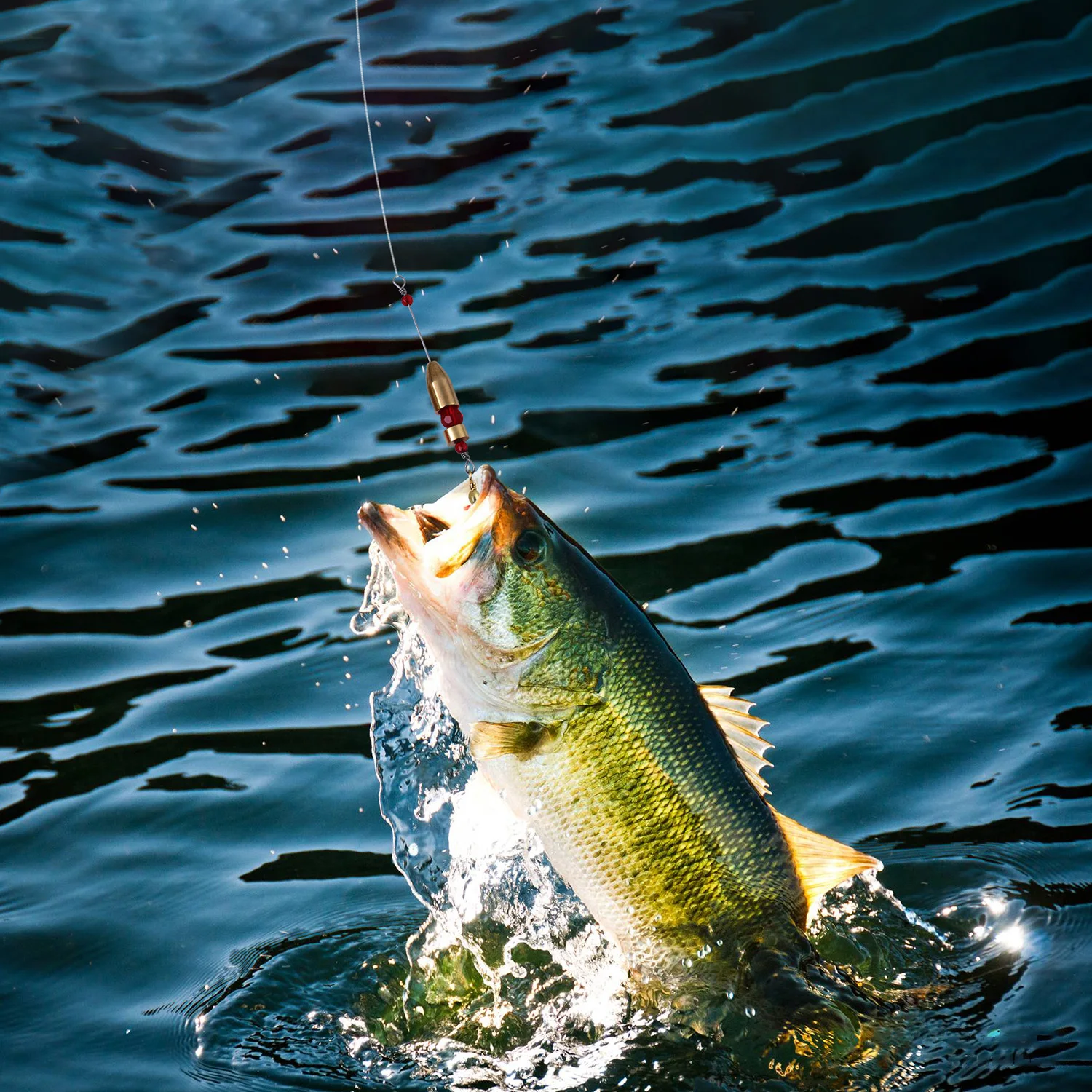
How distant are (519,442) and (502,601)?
5.21 metres

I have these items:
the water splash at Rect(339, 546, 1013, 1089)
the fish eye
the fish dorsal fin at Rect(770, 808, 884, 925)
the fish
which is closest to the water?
the water splash at Rect(339, 546, 1013, 1089)

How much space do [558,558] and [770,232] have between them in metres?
8.33

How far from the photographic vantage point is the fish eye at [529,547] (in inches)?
167

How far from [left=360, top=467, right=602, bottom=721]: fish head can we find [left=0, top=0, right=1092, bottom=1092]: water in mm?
1284

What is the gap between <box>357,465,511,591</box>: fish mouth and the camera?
13.9 ft

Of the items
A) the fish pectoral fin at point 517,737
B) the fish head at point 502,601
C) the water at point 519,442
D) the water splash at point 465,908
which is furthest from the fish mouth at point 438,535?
the water at point 519,442

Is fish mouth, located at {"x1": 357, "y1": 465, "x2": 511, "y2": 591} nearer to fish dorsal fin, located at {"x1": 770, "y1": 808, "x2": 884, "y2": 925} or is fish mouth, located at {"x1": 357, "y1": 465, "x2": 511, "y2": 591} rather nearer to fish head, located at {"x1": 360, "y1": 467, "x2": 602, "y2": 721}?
fish head, located at {"x1": 360, "y1": 467, "x2": 602, "y2": 721}

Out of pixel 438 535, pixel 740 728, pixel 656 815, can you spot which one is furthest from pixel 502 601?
pixel 740 728

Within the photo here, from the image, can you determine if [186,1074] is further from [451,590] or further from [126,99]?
[126,99]

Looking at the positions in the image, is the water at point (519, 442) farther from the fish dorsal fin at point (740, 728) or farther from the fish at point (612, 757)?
the fish dorsal fin at point (740, 728)

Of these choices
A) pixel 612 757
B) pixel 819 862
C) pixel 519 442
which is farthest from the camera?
pixel 519 442

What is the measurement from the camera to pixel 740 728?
447cm

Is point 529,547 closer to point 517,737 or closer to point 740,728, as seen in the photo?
point 517,737

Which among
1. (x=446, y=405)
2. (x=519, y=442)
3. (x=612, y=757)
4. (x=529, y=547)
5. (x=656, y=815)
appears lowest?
(x=656, y=815)
